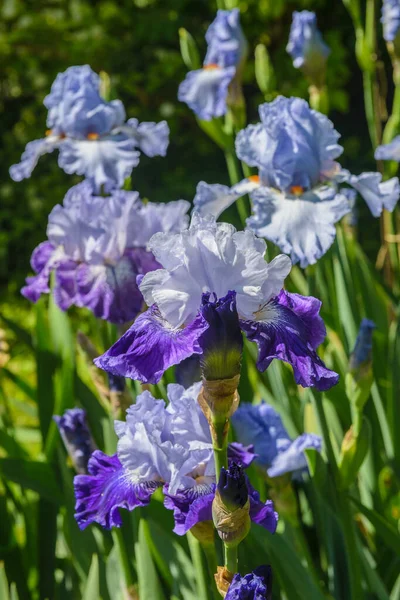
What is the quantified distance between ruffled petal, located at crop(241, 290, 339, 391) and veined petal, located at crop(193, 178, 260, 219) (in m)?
0.59

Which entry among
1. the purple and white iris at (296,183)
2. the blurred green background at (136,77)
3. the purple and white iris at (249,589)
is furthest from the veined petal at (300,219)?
the blurred green background at (136,77)

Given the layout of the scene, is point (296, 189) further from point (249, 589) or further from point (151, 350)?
point (249, 589)

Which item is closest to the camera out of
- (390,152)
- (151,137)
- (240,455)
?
(240,455)

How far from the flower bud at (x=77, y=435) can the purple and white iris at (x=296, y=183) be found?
16.5 inches

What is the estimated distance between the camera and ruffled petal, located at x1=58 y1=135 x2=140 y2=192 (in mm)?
1568

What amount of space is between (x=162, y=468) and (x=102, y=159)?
832 millimetres

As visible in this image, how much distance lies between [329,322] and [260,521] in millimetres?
861

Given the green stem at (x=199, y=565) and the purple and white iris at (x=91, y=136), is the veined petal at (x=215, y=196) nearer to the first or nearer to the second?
the purple and white iris at (x=91, y=136)

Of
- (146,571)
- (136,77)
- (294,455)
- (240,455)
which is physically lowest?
(136,77)

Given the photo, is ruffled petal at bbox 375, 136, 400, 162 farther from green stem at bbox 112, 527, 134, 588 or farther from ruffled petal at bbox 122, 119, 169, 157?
green stem at bbox 112, 527, 134, 588

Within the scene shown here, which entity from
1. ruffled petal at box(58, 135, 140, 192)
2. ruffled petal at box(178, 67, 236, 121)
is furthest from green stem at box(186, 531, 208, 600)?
ruffled petal at box(178, 67, 236, 121)

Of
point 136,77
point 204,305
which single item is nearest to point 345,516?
point 204,305

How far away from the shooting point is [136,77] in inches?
179

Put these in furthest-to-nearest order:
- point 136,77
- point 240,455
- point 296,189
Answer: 1. point 136,77
2. point 296,189
3. point 240,455
